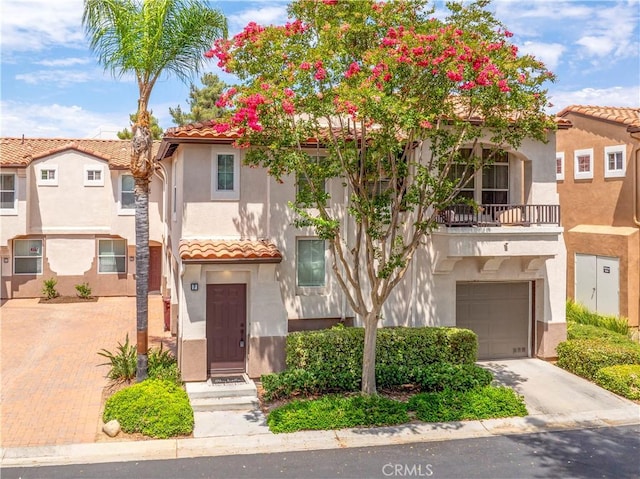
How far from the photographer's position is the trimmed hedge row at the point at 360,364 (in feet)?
43.8

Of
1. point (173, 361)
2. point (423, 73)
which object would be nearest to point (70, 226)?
point (173, 361)

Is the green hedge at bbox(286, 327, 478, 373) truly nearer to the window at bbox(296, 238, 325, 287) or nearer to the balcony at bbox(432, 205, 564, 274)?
the window at bbox(296, 238, 325, 287)

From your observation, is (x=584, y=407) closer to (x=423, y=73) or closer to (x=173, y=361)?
(x=423, y=73)

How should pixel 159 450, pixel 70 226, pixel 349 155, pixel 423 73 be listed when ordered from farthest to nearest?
pixel 70 226
pixel 349 155
pixel 423 73
pixel 159 450

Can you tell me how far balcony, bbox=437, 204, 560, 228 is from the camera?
15.3m

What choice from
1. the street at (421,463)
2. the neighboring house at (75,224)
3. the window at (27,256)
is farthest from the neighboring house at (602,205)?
the window at (27,256)

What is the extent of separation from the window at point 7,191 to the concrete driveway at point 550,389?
19.8 m

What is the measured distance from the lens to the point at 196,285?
46.2 ft

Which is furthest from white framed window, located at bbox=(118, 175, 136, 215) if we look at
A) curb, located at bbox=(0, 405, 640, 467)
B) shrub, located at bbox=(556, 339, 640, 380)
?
shrub, located at bbox=(556, 339, 640, 380)

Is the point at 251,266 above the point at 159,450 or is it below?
above

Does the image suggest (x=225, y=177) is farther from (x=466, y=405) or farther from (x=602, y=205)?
(x=602, y=205)

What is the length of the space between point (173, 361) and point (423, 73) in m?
9.40

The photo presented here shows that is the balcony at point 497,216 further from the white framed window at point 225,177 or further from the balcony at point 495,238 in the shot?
the white framed window at point 225,177

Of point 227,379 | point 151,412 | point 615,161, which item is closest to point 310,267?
point 227,379
